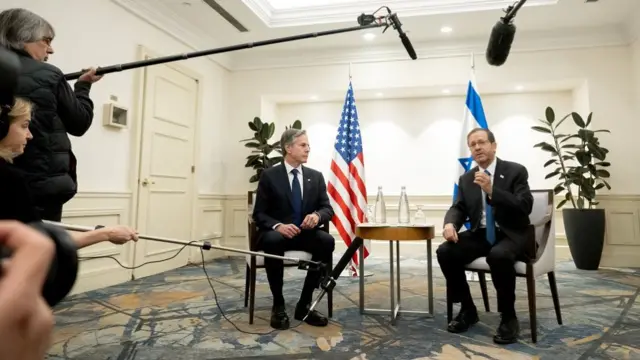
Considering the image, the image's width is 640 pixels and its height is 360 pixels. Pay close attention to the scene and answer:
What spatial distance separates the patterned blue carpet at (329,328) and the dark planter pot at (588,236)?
0.75 meters

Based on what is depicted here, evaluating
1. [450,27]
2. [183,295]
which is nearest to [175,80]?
[183,295]

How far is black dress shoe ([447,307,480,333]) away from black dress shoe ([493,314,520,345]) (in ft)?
0.56

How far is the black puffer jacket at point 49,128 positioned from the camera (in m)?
1.53

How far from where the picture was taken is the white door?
3.76 meters

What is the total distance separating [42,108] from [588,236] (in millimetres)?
4728

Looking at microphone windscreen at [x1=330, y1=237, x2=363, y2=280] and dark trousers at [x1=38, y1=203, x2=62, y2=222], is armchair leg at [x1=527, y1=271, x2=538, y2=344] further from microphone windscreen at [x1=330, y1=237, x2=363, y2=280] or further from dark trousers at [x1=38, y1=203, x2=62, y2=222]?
dark trousers at [x1=38, y1=203, x2=62, y2=222]

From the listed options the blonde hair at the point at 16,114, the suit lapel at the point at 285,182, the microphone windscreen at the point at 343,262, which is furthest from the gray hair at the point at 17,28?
the microphone windscreen at the point at 343,262

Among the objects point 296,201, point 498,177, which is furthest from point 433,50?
point 296,201

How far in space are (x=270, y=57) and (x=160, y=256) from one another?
3.00m

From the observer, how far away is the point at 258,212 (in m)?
2.42

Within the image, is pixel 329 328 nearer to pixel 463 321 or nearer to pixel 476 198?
pixel 463 321

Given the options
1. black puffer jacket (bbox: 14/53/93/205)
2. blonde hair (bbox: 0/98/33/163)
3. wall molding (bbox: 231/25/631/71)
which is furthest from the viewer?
wall molding (bbox: 231/25/631/71)

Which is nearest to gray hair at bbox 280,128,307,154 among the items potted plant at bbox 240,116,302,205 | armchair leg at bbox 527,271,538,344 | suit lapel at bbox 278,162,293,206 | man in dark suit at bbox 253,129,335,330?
man in dark suit at bbox 253,129,335,330

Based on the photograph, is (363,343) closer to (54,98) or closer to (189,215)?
(54,98)
